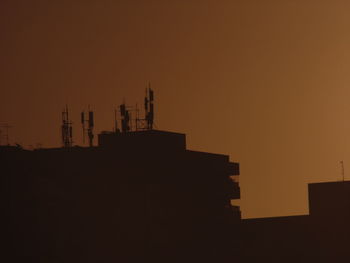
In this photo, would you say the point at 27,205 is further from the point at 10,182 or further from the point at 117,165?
the point at 117,165

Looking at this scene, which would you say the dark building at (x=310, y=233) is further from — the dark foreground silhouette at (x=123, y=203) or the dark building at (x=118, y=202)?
the dark building at (x=118, y=202)

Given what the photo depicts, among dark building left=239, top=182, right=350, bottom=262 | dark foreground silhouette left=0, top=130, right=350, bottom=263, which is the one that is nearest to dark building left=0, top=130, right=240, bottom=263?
dark foreground silhouette left=0, top=130, right=350, bottom=263

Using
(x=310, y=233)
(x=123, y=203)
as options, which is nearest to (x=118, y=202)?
(x=123, y=203)

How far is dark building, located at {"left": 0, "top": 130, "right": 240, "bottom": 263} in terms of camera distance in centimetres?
9219

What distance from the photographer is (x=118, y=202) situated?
3944 inches

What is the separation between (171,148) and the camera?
347 feet

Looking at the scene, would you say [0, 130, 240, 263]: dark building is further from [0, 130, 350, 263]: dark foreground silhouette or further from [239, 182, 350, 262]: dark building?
[239, 182, 350, 262]: dark building

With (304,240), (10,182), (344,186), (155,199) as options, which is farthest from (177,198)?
(344,186)

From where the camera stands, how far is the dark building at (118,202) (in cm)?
9219

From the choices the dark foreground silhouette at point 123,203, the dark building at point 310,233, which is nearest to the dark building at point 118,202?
the dark foreground silhouette at point 123,203

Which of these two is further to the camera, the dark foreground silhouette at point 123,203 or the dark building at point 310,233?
the dark building at point 310,233

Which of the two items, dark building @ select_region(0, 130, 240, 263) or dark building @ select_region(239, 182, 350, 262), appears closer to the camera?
dark building @ select_region(0, 130, 240, 263)

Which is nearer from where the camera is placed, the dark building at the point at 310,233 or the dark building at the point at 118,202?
the dark building at the point at 118,202

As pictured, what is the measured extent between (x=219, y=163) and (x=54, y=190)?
21747 mm
